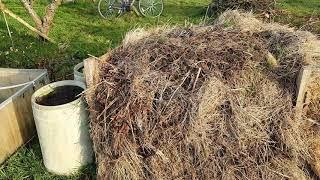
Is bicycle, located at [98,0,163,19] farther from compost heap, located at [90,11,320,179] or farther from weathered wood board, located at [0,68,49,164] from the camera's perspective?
compost heap, located at [90,11,320,179]

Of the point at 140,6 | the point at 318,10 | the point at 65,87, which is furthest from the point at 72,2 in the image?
the point at 65,87

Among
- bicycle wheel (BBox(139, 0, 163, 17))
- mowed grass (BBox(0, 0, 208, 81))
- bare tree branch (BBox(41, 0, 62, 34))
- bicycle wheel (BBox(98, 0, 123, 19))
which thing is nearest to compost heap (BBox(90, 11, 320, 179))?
mowed grass (BBox(0, 0, 208, 81))

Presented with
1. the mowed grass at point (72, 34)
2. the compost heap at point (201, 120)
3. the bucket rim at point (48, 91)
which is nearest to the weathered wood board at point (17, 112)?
the bucket rim at point (48, 91)

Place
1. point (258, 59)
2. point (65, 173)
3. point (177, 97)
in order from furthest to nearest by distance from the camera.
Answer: point (65, 173) → point (258, 59) → point (177, 97)

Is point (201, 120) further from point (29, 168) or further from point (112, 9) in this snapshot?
point (112, 9)

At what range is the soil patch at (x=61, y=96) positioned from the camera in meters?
5.09

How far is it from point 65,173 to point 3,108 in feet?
3.73

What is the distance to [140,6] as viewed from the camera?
39.3 feet

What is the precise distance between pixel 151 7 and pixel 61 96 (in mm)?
7352

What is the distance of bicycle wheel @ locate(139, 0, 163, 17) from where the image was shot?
12.0 m

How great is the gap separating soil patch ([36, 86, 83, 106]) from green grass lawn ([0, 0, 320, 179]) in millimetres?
868

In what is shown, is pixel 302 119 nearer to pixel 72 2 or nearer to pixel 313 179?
pixel 313 179

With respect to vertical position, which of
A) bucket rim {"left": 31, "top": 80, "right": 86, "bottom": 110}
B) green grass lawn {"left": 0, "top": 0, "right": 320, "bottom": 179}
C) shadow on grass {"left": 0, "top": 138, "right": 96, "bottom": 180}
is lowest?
shadow on grass {"left": 0, "top": 138, "right": 96, "bottom": 180}

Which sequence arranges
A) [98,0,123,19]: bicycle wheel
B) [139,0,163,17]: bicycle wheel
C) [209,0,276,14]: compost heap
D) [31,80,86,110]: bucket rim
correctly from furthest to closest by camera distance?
[139,0,163,17]: bicycle wheel → [98,0,123,19]: bicycle wheel → [209,0,276,14]: compost heap → [31,80,86,110]: bucket rim
